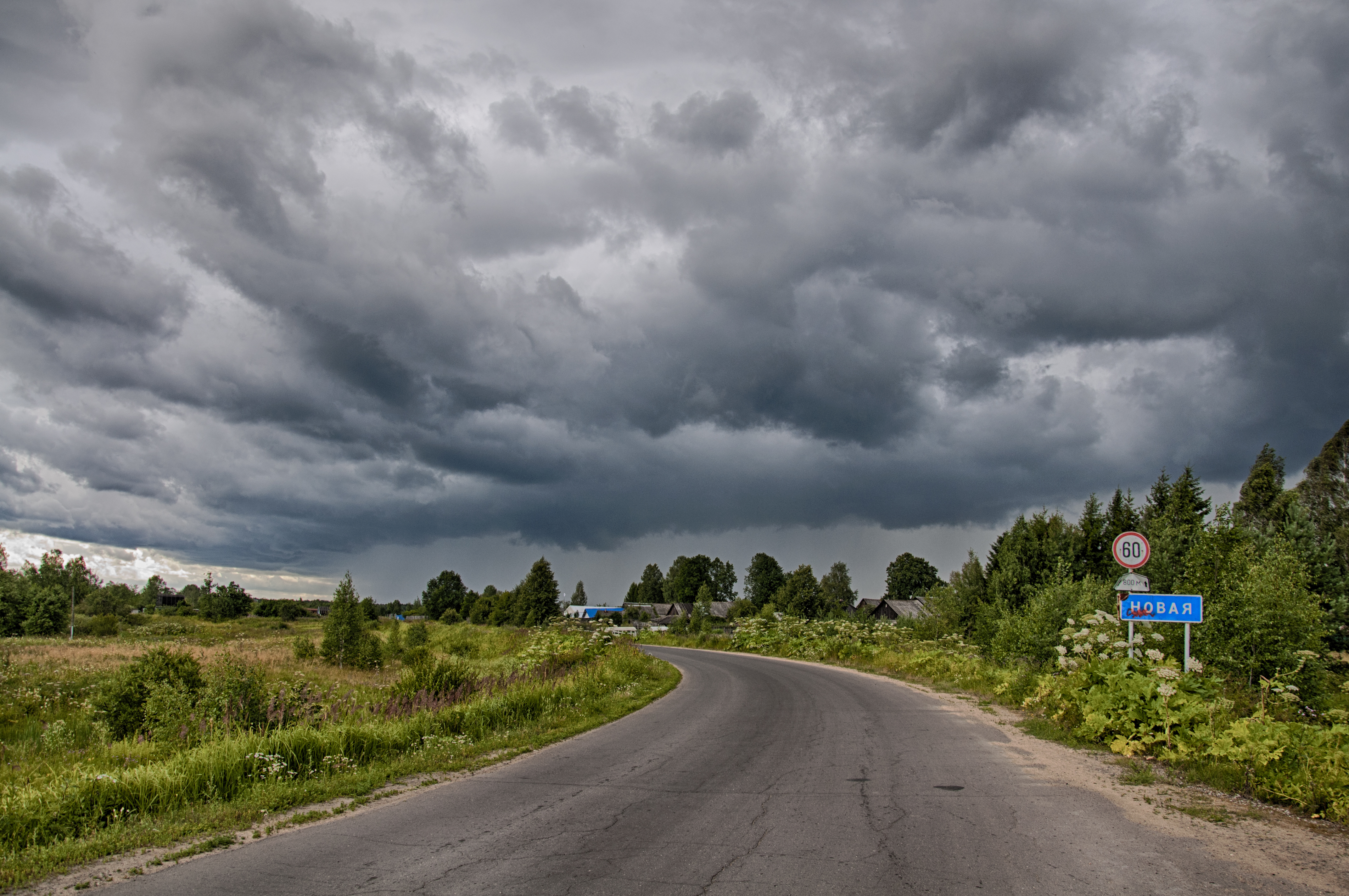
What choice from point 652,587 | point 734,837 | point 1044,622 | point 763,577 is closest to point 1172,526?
point 1044,622

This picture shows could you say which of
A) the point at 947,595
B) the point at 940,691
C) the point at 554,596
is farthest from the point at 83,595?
the point at 940,691

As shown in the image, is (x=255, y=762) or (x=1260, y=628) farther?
(x=1260, y=628)

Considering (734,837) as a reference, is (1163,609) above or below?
above

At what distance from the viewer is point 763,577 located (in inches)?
5054

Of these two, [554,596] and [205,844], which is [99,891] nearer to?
[205,844]

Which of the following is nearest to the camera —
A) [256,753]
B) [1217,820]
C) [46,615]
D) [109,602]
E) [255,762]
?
[1217,820]

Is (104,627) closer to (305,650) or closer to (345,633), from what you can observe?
(305,650)

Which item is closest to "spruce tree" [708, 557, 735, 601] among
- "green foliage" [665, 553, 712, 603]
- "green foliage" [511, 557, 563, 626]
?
"green foliage" [665, 553, 712, 603]

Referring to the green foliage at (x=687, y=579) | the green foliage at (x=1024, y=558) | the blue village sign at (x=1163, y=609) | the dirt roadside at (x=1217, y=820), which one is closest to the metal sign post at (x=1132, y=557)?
the blue village sign at (x=1163, y=609)

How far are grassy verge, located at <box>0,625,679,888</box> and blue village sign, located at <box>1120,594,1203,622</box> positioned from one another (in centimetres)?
984

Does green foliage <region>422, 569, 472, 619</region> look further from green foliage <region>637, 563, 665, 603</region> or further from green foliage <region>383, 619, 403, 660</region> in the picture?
green foliage <region>383, 619, 403, 660</region>

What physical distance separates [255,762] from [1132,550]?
45.6ft

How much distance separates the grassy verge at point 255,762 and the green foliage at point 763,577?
351 ft

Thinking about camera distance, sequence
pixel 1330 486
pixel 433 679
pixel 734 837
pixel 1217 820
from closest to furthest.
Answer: pixel 734 837 → pixel 1217 820 → pixel 433 679 → pixel 1330 486
